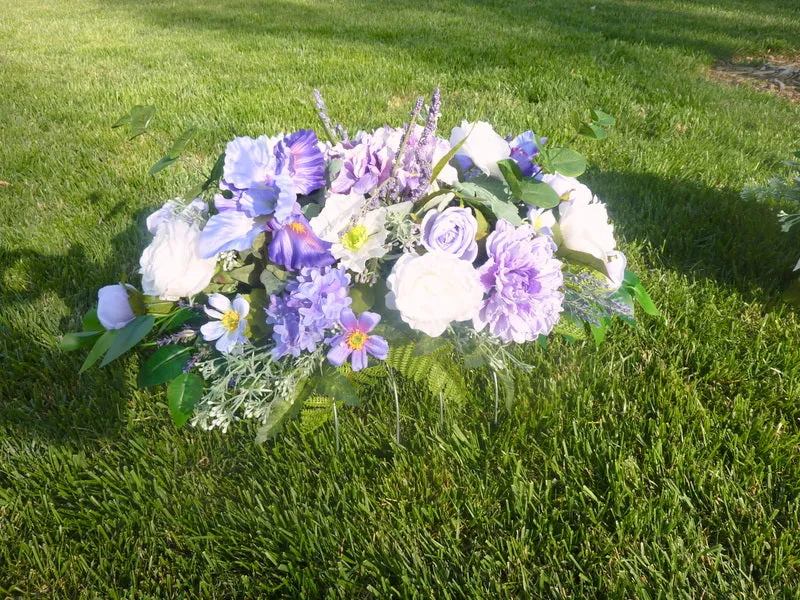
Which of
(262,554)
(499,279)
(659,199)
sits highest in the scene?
(499,279)

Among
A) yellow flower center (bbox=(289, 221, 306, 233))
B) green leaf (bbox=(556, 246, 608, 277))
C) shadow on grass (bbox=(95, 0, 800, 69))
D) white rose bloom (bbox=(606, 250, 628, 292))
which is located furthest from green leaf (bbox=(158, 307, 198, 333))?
shadow on grass (bbox=(95, 0, 800, 69))

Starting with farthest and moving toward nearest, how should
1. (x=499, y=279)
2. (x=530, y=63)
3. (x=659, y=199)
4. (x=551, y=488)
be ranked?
1. (x=530, y=63)
2. (x=659, y=199)
3. (x=551, y=488)
4. (x=499, y=279)

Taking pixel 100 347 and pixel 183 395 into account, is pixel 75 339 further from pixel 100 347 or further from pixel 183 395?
pixel 183 395

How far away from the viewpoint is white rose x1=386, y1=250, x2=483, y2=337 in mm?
1197

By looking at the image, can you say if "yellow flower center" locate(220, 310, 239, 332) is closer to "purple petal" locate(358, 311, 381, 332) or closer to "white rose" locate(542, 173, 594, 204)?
"purple petal" locate(358, 311, 381, 332)

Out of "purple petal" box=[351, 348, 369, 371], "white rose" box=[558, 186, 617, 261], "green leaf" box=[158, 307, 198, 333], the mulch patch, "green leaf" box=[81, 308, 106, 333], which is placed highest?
"white rose" box=[558, 186, 617, 261]

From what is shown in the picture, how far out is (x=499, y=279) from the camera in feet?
4.18

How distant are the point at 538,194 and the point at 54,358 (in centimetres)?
196

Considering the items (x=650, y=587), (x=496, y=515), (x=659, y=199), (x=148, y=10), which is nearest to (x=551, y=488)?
(x=496, y=515)

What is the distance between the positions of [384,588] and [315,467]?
1.47 feet

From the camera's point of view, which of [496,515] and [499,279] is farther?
[496,515]

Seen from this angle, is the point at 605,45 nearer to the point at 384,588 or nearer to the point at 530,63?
the point at 530,63

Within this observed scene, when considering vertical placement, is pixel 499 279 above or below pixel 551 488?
above

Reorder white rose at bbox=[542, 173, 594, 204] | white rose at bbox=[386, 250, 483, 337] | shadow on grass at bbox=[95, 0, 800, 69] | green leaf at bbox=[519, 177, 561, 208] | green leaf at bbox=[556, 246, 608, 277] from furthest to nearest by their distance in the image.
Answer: shadow on grass at bbox=[95, 0, 800, 69], white rose at bbox=[542, 173, 594, 204], green leaf at bbox=[556, 246, 608, 277], green leaf at bbox=[519, 177, 561, 208], white rose at bbox=[386, 250, 483, 337]
